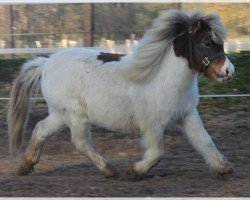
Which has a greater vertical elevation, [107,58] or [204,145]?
[107,58]

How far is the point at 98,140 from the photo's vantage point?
7.60 m

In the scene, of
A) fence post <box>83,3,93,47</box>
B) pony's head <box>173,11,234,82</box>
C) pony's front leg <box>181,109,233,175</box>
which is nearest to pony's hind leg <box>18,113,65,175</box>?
pony's front leg <box>181,109,233,175</box>

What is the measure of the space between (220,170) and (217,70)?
0.86 metres

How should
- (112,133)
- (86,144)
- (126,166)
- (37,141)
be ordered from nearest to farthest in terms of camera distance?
1. (86,144)
2. (37,141)
3. (126,166)
4. (112,133)

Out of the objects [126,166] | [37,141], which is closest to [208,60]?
[126,166]

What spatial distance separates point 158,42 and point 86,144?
1136 mm

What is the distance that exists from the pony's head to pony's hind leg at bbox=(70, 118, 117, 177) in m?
1.09

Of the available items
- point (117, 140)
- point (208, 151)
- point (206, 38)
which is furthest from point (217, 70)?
point (117, 140)

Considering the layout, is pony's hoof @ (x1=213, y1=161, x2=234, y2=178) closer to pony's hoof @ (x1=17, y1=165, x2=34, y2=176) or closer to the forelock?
the forelock

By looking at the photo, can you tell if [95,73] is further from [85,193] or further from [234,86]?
[234,86]

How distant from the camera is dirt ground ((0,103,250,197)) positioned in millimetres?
5090

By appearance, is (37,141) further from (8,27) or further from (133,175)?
(8,27)

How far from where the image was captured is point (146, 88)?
18.5ft

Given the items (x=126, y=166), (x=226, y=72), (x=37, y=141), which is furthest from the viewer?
(x=126, y=166)
